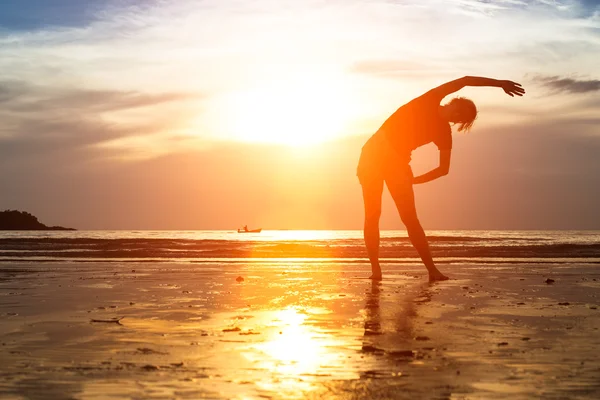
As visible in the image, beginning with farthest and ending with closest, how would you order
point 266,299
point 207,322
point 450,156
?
point 450,156
point 266,299
point 207,322

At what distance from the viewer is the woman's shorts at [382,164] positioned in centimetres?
985

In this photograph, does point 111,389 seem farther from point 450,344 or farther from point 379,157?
point 379,157

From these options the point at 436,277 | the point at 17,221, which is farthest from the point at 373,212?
the point at 17,221

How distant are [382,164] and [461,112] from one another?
132cm

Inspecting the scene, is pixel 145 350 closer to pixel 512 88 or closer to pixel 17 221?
pixel 512 88

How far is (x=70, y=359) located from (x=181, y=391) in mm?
1106

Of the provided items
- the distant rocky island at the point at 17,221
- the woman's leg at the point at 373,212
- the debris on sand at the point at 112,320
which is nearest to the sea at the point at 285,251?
the woman's leg at the point at 373,212

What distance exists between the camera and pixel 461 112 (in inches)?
377

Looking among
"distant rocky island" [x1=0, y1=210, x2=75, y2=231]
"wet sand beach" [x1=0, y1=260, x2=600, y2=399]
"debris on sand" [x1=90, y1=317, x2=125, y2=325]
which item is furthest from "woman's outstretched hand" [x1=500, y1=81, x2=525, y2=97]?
"distant rocky island" [x1=0, y1=210, x2=75, y2=231]

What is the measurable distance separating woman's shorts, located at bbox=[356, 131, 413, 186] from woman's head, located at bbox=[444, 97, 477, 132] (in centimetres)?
89

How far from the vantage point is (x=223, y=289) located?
853 cm

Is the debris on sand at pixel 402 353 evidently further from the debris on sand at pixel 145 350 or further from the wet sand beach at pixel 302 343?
the debris on sand at pixel 145 350

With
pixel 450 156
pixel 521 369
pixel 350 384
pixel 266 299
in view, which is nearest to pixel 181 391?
pixel 350 384

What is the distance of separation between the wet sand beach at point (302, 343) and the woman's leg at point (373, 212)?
1645 mm
